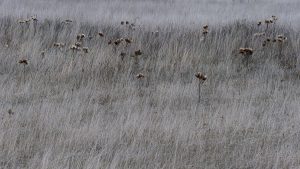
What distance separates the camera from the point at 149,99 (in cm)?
767

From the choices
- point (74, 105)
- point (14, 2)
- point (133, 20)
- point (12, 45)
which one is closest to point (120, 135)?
point (74, 105)

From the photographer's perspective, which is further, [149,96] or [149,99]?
[149,96]

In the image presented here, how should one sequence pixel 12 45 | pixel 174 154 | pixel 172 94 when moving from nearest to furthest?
1. pixel 174 154
2. pixel 172 94
3. pixel 12 45

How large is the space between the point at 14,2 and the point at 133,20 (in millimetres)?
4585

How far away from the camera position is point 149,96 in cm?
787

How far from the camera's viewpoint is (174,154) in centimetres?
552

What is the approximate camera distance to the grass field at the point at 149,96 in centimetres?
Result: 555

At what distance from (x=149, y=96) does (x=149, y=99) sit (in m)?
0.20

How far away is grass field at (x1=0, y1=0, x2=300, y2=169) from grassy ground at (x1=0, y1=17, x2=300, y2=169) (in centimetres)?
2

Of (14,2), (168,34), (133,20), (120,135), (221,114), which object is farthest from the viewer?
(14,2)

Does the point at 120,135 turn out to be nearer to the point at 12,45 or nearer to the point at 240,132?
the point at 240,132

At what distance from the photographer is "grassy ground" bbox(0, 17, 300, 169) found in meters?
5.55

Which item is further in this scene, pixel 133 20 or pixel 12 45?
pixel 133 20

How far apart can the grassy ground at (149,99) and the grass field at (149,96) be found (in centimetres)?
2
